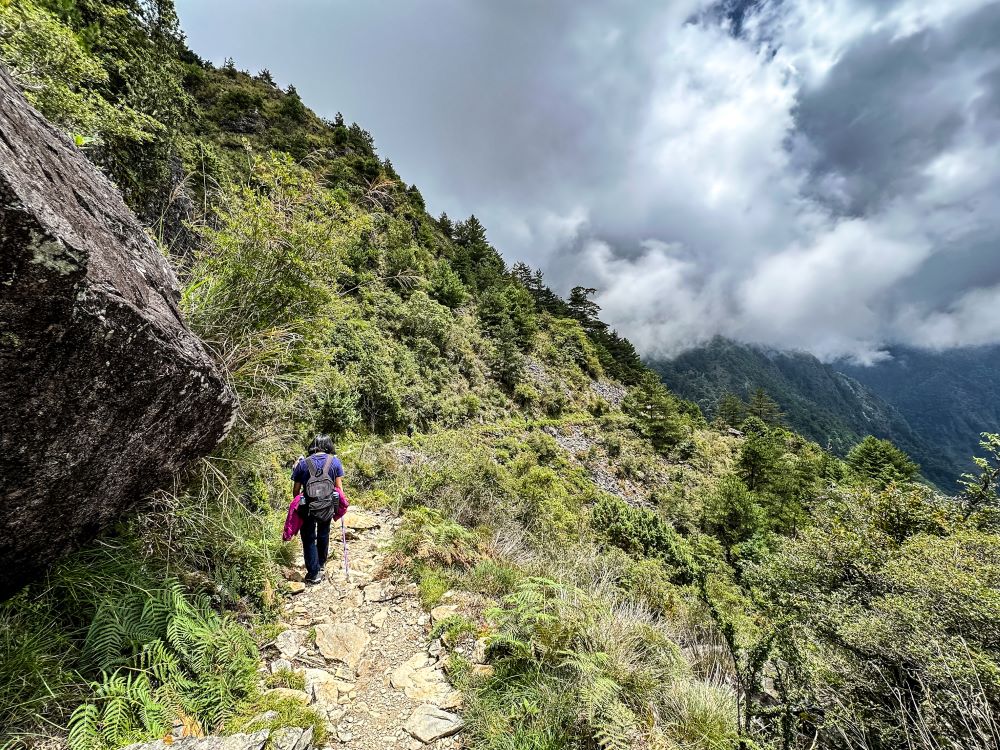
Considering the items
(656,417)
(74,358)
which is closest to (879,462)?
(656,417)

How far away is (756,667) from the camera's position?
9.13 ft

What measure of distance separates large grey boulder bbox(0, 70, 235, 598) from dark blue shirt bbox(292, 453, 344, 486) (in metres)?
1.65

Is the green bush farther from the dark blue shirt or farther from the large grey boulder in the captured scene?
the large grey boulder

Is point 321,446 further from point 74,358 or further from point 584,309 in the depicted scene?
point 584,309

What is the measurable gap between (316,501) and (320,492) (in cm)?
11

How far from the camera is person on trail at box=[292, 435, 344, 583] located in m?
4.51

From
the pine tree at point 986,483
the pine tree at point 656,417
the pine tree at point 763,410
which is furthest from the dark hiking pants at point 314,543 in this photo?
the pine tree at point 763,410

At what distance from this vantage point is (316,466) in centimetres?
471

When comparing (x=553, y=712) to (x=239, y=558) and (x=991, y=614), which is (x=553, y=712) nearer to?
(x=239, y=558)

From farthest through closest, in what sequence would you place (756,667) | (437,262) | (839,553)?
(437,262) → (839,553) → (756,667)

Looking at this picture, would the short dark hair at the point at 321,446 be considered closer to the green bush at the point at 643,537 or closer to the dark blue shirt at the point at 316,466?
the dark blue shirt at the point at 316,466

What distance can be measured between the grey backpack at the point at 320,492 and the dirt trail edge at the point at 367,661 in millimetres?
910

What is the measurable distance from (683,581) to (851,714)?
36.9 feet

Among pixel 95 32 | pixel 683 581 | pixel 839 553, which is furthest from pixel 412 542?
pixel 95 32
